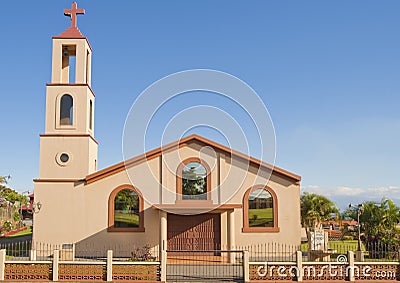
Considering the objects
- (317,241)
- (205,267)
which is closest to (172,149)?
(205,267)

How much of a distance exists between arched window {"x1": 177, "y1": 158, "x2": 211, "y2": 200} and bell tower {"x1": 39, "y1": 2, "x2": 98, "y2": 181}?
486 centimetres

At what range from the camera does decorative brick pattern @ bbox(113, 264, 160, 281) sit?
617 inches

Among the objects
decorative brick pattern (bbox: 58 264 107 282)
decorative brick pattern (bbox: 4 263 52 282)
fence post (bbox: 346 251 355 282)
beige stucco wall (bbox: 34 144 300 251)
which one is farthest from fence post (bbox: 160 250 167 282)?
beige stucco wall (bbox: 34 144 300 251)

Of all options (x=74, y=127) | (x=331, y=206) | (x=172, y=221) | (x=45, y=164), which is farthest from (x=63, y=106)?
(x=331, y=206)

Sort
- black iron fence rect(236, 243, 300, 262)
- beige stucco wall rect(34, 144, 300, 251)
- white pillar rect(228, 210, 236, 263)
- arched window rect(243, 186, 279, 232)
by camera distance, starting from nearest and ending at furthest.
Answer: white pillar rect(228, 210, 236, 263) → black iron fence rect(236, 243, 300, 262) → beige stucco wall rect(34, 144, 300, 251) → arched window rect(243, 186, 279, 232)

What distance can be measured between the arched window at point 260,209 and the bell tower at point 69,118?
329 inches

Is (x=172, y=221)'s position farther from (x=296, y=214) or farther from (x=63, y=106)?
(x=63, y=106)

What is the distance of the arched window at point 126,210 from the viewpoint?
22.7 metres

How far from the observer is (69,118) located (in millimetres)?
23688

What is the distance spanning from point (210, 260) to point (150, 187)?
470 cm

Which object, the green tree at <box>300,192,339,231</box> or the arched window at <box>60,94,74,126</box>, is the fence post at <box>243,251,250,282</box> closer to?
the arched window at <box>60,94,74,126</box>

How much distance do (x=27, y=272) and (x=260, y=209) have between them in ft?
37.7

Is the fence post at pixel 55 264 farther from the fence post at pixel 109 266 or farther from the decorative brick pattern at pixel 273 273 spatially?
the decorative brick pattern at pixel 273 273

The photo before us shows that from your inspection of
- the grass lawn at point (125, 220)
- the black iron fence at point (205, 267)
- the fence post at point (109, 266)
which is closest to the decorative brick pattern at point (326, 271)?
the black iron fence at point (205, 267)
